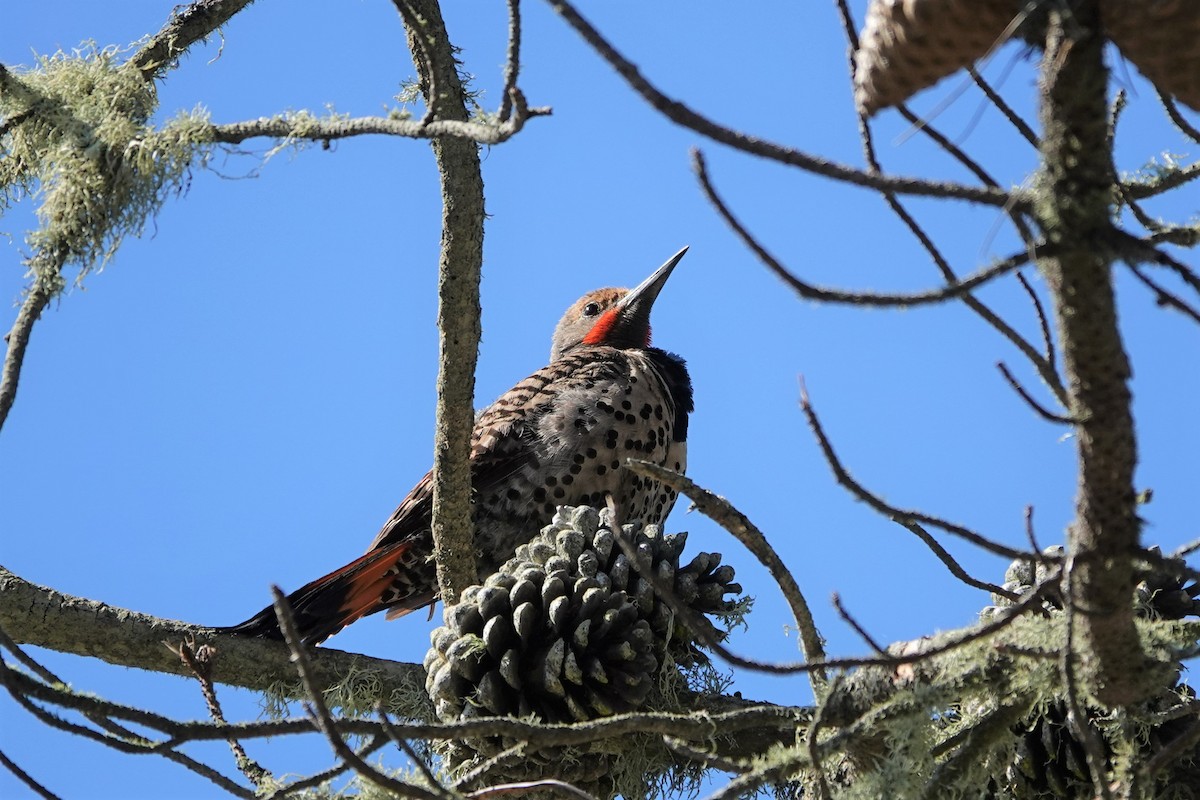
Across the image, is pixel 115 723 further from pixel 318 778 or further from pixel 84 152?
pixel 84 152

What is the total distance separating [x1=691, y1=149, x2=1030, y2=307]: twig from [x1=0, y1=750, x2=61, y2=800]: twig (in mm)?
1527

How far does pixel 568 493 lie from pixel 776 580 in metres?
1.95

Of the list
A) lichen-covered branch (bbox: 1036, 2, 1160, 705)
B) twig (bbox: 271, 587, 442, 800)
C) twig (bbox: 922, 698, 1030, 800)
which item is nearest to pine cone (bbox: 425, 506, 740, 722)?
twig (bbox: 922, 698, 1030, 800)

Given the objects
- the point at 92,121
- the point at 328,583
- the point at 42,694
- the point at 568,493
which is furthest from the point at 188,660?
the point at 568,493

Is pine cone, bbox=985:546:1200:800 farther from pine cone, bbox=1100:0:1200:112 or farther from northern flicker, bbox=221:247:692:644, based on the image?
northern flicker, bbox=221:247:692:644

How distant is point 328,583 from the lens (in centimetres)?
404

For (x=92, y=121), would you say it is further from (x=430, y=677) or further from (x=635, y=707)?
(x=635, y=707)

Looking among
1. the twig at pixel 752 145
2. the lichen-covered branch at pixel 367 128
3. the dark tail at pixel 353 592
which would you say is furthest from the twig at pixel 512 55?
the dark tail at pixel 353 592

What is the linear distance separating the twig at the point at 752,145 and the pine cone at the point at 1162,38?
0.71 ft

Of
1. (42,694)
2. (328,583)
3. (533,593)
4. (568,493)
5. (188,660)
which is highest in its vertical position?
(568,493)

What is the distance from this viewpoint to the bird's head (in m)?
5.66

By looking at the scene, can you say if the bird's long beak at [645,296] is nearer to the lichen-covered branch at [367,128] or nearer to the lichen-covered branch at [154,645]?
the lichen-covered branch at [154,645]

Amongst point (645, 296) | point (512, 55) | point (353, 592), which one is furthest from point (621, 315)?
point (512, 55)

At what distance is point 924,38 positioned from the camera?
1.50 m
